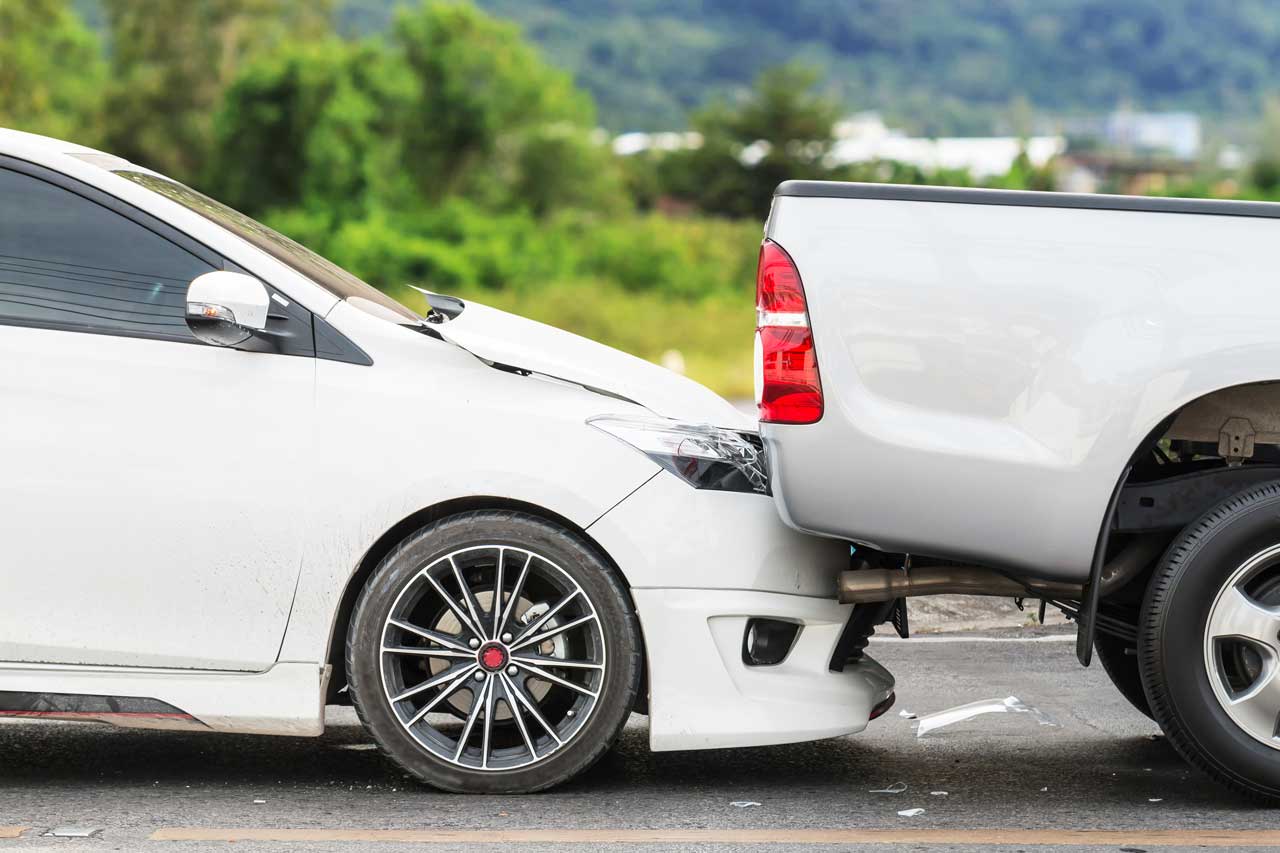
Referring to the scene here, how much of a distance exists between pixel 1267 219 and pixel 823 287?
1136 mm

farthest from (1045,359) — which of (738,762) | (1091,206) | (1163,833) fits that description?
(738,762)

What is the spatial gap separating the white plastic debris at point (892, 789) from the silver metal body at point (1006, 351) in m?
0.75

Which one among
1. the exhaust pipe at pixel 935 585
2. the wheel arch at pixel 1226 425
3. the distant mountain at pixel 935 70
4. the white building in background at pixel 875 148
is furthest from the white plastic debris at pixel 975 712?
the distant mountain at pixel 935 70

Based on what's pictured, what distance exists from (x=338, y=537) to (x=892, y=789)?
5.59 ft

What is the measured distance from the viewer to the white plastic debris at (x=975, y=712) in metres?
5.34

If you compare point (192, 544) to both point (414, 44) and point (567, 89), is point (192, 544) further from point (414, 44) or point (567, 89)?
point (567, 89)

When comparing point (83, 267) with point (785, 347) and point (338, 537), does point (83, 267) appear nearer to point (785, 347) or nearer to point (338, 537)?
point (338, 537)

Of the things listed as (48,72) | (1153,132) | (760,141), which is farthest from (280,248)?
(1153,132)

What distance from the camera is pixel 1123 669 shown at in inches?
210

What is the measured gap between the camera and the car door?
430 cm

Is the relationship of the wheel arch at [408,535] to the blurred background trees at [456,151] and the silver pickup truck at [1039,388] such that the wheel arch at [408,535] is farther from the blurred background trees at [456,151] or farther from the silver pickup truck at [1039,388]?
the blurred background trees at [456,151]

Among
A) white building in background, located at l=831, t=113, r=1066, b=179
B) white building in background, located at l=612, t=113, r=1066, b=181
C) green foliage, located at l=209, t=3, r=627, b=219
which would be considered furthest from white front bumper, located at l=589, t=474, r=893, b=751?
white building in background, located at l=831, t=113, r=1066, b=179

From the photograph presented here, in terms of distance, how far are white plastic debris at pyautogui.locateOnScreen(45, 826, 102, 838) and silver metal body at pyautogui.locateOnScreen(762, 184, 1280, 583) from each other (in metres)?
1.98

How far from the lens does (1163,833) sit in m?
4.21
